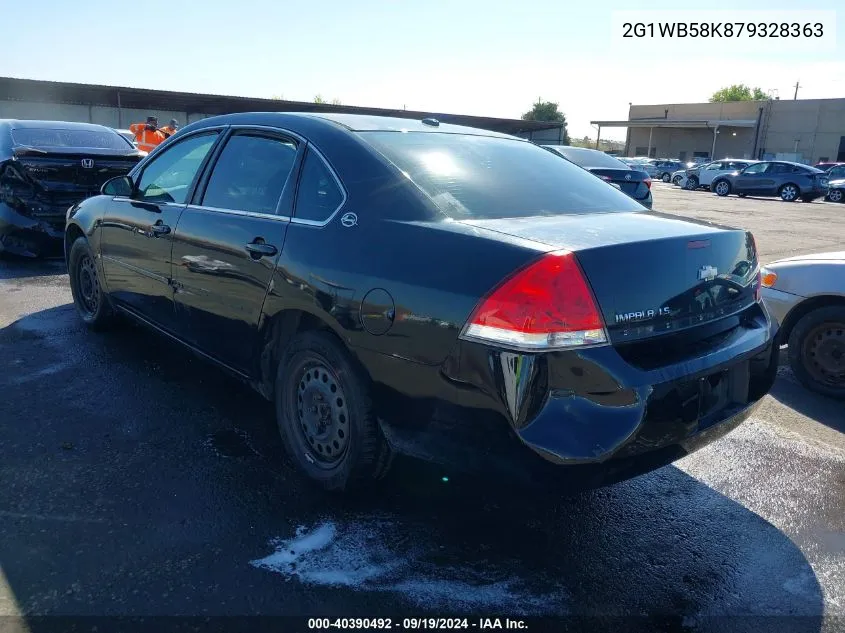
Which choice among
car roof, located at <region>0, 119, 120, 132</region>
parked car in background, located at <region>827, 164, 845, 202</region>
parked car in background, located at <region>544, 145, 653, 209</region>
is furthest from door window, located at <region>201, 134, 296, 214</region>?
parked car in background, located at <region>827, 164, 845, 202</region>

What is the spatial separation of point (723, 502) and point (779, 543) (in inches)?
13.8

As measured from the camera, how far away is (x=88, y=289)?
5.43m

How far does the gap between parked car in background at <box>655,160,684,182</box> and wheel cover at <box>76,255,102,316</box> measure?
41.9 meters

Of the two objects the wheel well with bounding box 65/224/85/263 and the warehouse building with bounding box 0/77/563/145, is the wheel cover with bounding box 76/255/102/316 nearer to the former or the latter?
the wheel well with bounding box 65/224/85/263

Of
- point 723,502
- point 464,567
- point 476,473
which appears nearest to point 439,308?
point 476,473

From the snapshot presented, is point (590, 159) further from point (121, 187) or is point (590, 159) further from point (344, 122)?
point (344, 122)

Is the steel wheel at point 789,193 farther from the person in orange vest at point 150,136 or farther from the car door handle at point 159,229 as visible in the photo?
the car door handle at point 159,229

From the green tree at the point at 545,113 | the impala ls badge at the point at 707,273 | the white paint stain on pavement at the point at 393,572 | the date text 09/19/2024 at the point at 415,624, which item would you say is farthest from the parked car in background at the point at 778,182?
the green tree at the point at 545,113

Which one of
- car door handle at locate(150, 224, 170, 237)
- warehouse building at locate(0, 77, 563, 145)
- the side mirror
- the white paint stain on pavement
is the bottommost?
the white paint stain on pavement

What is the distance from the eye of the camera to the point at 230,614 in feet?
7.58

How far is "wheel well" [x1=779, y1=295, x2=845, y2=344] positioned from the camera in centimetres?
454

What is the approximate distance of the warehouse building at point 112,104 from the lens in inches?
1102

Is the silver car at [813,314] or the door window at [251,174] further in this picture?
the silver car at [813,314]

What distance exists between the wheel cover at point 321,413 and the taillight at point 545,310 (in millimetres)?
915
